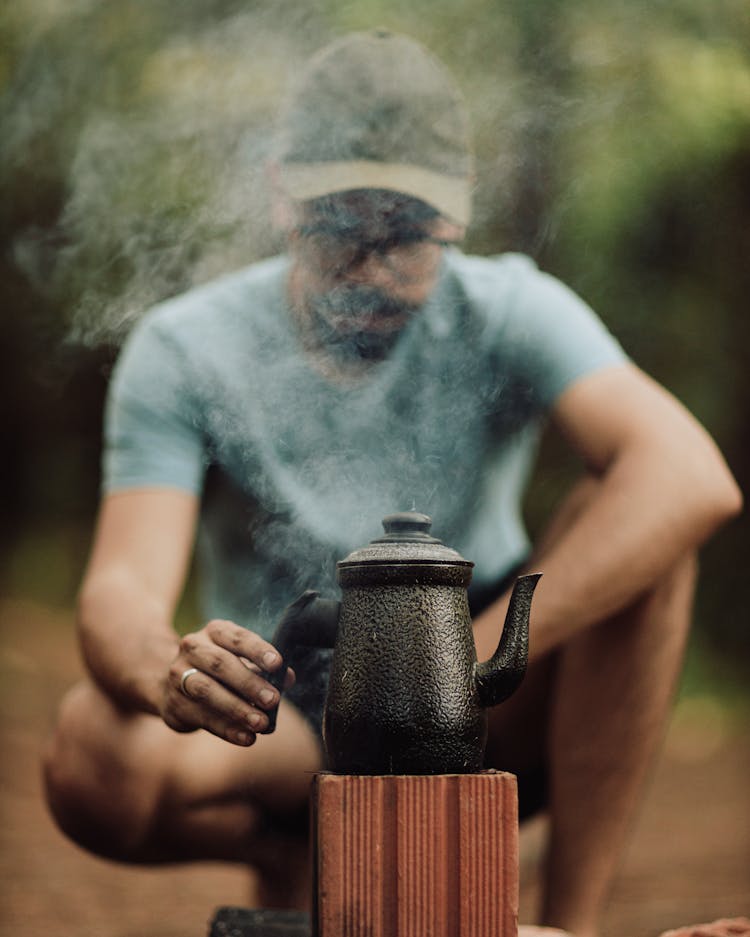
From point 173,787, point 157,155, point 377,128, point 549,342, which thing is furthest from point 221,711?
point 157,155

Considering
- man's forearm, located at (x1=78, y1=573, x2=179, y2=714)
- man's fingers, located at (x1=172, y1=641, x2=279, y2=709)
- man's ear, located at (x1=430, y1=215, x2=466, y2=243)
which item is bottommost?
man's forearm, located at (x1=78, y1=573, x2=179, y2=714)

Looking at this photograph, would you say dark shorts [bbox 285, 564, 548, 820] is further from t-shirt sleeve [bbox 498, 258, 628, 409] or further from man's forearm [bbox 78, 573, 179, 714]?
t-shirt sleeve [bbox 498, 258, 628, 409]

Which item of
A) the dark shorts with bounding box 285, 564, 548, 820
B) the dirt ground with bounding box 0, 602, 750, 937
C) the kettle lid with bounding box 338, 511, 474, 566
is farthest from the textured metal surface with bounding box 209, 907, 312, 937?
the dirt ground with bounding box 0, 602, 750, 937

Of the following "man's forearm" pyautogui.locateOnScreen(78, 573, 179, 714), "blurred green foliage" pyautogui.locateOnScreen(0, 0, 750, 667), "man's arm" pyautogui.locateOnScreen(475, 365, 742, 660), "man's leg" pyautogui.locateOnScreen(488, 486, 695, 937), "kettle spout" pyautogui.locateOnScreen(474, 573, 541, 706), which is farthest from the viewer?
"blurred green foliage" pyautogui.locateOnScreen(0, 0, 750, 667)

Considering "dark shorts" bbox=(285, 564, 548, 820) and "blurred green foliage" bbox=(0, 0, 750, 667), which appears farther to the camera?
"blurred green foliage" bbox=(0, 0, 750, 667)

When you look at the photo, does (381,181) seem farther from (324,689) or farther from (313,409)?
(324,689)

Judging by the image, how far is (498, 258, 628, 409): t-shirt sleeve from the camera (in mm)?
2463

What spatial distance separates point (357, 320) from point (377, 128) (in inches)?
17.2

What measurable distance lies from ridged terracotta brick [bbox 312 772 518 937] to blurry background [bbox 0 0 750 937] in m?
1.88

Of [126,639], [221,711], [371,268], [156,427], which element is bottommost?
[126,639]

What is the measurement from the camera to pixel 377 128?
2.40 m

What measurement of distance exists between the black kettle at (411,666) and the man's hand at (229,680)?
90mm

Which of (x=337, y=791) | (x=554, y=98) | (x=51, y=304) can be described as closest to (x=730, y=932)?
(x=337, y=791)

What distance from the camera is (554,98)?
4.27 meters
